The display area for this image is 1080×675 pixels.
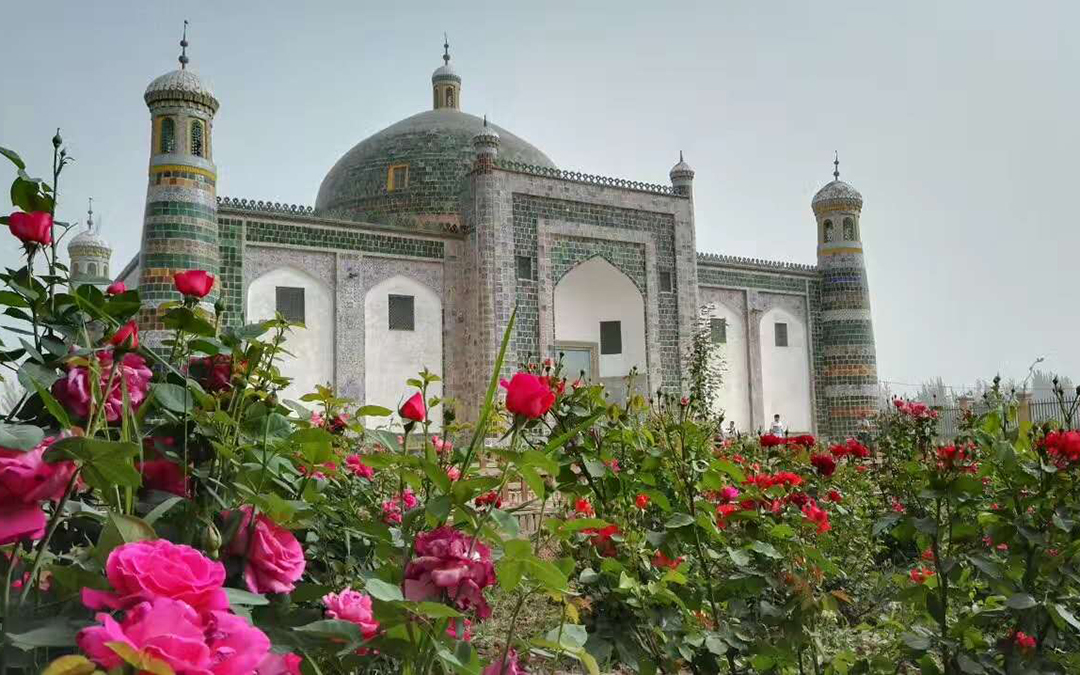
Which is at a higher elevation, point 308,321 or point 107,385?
point 308,321

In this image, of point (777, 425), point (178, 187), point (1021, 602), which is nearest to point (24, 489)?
point (1021, 602)

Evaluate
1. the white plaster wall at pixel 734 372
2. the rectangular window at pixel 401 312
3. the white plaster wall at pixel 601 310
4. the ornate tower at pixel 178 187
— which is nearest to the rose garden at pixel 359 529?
the ornate tower at pixel 178 187

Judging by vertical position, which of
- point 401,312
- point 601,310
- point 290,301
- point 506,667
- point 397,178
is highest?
point 397,178

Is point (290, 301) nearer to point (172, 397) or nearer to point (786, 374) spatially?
point (786, 374)

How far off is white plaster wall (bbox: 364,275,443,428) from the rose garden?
11.7 meters

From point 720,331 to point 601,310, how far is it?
284cm

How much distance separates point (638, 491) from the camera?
9.70 ft

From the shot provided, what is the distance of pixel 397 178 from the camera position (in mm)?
17422

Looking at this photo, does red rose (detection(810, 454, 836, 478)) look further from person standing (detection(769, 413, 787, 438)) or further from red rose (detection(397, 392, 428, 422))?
person standing (detection(769, 413, 787, 438))

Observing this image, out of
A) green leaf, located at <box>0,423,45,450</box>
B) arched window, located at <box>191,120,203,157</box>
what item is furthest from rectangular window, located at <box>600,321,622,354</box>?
green leaf, located at <box>0,423,45,450</box>

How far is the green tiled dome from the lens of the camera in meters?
17.2

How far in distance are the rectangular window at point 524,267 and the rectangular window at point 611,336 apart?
262 centimetres

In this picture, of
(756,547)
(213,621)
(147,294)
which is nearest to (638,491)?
(756,547)

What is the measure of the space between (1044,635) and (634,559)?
1067 millimetres
